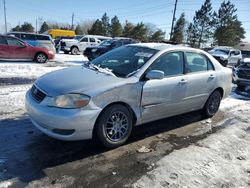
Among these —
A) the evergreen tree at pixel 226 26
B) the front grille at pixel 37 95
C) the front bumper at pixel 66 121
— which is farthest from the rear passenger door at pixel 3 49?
the evergreen tree at pixel 226 26

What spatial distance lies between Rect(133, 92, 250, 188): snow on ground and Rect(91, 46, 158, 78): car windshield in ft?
5.13

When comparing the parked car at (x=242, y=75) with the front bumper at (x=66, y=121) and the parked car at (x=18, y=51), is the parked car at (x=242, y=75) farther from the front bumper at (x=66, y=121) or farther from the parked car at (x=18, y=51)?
the parked car at (x=18, y=51)

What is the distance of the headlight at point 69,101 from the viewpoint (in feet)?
12.9

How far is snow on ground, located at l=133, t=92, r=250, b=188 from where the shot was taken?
364 centimetres

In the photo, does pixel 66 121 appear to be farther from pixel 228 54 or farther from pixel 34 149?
pixel 228 54

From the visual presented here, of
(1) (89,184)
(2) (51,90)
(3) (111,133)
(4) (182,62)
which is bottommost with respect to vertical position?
(1) (89,184)

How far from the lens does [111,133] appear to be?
439cm

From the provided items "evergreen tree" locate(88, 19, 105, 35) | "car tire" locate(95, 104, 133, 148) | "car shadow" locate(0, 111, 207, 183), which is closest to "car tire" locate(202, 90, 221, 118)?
"car shadow" locate(0, 111, 207, 183)

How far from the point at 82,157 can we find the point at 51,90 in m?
1.07

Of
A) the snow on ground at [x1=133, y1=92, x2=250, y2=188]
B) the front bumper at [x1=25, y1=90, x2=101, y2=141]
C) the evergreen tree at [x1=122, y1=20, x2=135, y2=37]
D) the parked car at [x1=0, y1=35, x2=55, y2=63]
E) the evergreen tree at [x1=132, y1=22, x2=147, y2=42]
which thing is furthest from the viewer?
the evergreen tree at [x1=122, y1=20, x2=135, y2=37]

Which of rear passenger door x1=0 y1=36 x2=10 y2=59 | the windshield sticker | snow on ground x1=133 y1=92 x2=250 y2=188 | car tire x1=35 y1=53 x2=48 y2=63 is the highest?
the windshield sticker

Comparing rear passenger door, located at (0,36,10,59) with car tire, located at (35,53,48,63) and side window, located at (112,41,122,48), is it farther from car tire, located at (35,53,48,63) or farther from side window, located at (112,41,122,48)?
side window, located at (112,41,122,48)

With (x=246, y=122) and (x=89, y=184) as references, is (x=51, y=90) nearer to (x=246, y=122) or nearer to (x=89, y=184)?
(x=89, y=184)

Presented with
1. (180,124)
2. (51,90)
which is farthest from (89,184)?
(180,124)
